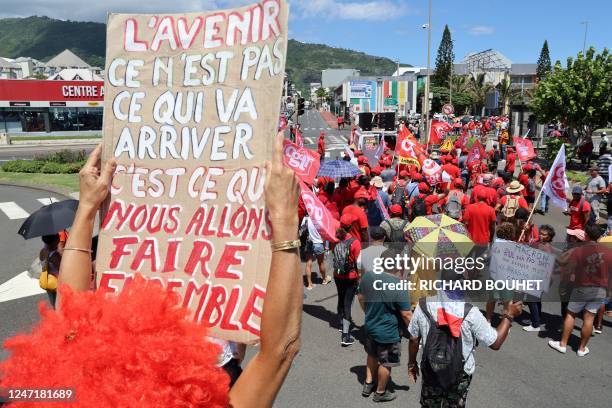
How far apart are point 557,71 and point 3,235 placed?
21.4 meters

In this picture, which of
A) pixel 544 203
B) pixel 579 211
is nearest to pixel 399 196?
pixel 579 211

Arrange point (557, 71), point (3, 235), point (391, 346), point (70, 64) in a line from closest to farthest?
point (391, 346) → point (3, 235) → point (557, 71) → point (70, 64)

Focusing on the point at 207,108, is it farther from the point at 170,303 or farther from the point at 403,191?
the point at 403,191

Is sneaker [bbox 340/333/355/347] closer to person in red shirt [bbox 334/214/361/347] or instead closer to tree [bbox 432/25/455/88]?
person in red shirt [bbox 334/214/361/347]

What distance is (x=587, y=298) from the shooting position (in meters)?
5.80

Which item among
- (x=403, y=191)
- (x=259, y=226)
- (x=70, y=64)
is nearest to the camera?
(x=259, y=226)

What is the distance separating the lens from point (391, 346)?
4.88 meters

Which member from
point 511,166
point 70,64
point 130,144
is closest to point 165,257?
point 130,144

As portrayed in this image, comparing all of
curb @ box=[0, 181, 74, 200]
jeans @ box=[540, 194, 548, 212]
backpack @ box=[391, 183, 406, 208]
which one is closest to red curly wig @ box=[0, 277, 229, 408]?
backpack @ box=[391, 183, 406, 208]

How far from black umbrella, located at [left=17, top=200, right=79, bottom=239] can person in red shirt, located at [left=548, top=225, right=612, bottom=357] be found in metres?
5.84

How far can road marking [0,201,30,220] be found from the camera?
1402 cm

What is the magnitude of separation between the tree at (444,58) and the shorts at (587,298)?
2941 inches

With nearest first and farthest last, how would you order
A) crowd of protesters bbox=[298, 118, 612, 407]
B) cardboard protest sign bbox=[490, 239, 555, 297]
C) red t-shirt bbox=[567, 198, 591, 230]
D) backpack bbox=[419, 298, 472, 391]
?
backpack bbox=[419, 298, 472, 391] → crowd of protesters bbox=[298, 118, 612, 407] → cardboard protest sign bbox=[490, 239, 555, 297] → red t-shirt bbox=[567, 198, 591, 230]

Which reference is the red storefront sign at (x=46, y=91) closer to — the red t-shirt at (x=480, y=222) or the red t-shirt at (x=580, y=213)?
the red t-shirt at (x=480, y=222)
